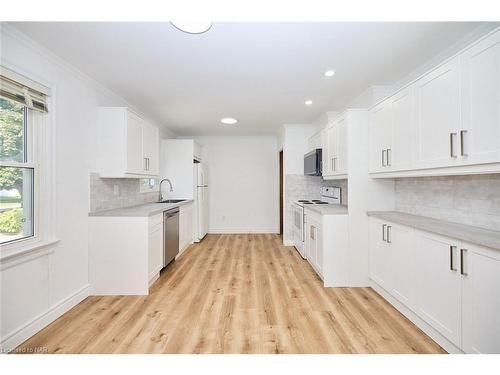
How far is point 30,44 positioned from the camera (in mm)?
1999

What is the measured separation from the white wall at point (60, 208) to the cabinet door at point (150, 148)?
2.06 feet

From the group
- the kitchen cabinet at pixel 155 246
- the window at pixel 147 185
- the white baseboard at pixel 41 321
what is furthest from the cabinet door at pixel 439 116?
the window at pixel 147 185

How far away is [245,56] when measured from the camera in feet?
7.43

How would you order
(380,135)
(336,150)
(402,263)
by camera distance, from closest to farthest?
(402,263)
(380,135)
(336,150)

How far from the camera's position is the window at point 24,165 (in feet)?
6.16

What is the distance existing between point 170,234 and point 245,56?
8.65 feet

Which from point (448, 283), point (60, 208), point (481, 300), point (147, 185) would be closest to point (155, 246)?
point (60, 208)

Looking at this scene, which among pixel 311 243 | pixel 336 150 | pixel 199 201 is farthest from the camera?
pixel 199 201

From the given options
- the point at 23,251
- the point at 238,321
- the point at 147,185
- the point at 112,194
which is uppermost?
the point at 147,185

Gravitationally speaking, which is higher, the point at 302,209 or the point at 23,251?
the point at 302,209

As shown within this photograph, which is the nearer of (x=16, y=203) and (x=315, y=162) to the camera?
(x=16, y=203)

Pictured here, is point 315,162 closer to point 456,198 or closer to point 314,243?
point 314,243

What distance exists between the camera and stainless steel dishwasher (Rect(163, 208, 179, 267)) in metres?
3.37

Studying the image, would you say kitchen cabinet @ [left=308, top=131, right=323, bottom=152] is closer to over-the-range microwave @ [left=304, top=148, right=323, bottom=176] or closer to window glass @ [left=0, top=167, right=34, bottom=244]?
over-the-range microwave @ [left=304, top=148, right=323, bottom=176]
